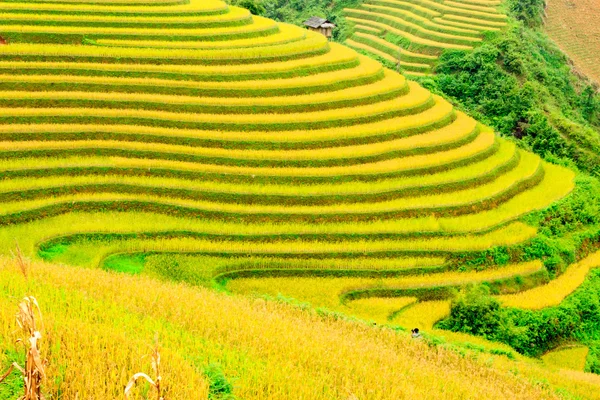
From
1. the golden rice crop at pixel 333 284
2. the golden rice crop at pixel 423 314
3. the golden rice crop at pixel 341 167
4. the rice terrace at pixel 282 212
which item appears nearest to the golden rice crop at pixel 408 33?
the rice terrace at pixel 282 212

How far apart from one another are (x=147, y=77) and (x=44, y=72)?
121 inches

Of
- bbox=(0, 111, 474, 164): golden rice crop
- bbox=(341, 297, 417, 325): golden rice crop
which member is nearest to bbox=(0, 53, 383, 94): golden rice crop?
bbox=(0, 111, 474, 164): golden rice crop

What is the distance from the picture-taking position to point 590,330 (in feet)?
43.4

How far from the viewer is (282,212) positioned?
1364 centimetres

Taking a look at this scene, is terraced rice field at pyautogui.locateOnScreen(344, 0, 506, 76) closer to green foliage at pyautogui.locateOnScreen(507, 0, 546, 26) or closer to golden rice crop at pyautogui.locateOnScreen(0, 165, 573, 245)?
green foliage at pyautogui.locateOnScreen(507, 0, 546, 26)

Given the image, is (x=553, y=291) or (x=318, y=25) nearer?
(x=553, y=291)

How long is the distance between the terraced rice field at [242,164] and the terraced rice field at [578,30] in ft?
84.5

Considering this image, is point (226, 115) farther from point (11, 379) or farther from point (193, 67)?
point (11, 379)

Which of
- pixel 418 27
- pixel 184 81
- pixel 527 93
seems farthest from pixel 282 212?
pixel 418 27

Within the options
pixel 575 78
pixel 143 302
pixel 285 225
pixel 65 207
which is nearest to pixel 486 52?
pixel 575 78

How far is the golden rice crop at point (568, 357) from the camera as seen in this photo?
39.8ft

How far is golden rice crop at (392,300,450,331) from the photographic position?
464 inches

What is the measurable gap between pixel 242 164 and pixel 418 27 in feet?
78.1

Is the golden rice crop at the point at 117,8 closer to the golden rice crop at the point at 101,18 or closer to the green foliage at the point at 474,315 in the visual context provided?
the golden rice crop at the point at 101,18
